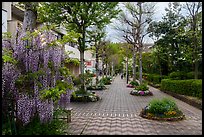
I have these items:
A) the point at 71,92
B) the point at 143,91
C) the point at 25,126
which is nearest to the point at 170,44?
the point at 143,91

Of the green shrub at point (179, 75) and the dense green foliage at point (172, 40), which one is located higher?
the dense green foliage at point (172, 40)

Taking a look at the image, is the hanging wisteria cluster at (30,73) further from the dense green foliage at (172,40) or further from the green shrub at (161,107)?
the dense green foliage at (172,40)

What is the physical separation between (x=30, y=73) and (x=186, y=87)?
11785mm

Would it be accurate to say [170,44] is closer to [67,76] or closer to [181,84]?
[181,84]

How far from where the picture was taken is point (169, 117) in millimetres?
8258

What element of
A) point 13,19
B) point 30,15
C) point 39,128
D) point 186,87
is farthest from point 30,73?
point 13,19

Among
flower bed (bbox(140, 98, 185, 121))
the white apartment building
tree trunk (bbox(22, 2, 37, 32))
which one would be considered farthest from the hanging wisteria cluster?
flower bed (bbox(140, 98, 185, 121))

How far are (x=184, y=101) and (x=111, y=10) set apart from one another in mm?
6227

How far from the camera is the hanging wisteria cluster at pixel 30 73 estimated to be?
481 cm

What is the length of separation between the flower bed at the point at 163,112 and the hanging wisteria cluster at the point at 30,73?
4.41m

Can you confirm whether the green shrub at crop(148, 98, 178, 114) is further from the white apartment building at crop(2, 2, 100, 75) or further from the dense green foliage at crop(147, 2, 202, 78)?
the dense green foliage at crop(147, 2, 202, 78)

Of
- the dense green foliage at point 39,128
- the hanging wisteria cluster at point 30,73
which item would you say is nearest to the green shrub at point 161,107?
the dense green foliage at point 39,128

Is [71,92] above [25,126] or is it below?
above

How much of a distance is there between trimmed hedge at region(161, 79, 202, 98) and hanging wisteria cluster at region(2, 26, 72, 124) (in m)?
9.39
